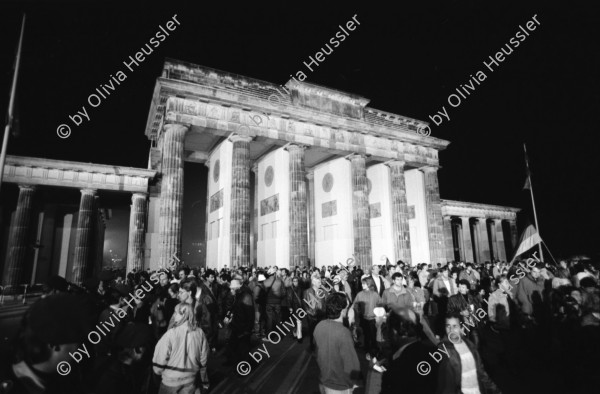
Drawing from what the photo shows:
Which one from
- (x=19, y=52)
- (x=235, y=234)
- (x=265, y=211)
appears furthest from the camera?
(x=265, y=211)

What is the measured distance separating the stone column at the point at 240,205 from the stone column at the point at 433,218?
18191 millimetres

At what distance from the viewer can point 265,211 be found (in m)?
26.6

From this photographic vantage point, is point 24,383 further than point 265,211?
No

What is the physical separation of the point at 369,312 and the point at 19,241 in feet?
71.8

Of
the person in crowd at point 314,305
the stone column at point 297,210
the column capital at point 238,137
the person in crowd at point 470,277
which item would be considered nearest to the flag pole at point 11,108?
the person in crowd at point 314,305

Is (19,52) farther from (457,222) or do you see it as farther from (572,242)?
(457,222)

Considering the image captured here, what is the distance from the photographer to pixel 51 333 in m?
1.88

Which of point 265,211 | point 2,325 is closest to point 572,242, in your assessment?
point 265,211

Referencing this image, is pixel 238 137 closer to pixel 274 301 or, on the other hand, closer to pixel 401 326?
pixel 274 301

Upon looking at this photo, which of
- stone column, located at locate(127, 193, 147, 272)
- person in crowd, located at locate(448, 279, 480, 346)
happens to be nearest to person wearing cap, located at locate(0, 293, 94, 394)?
person in crowd, located at locate(448, 279, 480, 346)

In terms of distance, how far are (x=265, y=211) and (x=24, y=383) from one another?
24.8 metres

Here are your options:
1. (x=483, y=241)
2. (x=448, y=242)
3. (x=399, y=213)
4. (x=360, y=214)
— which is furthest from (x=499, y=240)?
(x=360, y=214)

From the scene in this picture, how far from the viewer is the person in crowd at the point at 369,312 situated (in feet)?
24.7

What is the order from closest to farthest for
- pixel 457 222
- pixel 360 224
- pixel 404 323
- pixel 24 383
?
pixel 24 383, pixel 404 323, pixel 360 224, pixel 457 222
